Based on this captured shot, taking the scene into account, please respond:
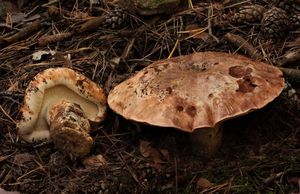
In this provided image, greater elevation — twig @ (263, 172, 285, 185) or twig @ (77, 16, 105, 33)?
twig @ (77, 16, 105, 33)

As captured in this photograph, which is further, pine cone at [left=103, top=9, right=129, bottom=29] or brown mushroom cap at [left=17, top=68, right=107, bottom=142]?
pine cone at [left=103, top=9, right=129, bottom=29]

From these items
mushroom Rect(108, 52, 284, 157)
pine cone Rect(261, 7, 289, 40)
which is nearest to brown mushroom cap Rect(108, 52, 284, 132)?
mushroom Rect(108, 52, 284, 157)

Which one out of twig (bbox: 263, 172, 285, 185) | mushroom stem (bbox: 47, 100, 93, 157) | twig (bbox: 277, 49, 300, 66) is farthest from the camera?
twig (bbox: 277, 49, 300, 66)

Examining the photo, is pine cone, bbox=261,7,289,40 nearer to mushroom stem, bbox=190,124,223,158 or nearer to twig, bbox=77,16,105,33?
mushroom stem, bbox=190,124,223,158

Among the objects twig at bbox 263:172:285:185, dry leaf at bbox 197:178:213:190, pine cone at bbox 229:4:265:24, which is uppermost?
pine cone at bbox 229:4:265:24

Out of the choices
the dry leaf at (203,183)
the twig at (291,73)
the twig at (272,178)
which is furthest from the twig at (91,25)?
the twig at (272,178)

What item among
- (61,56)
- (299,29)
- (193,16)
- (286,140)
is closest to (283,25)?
(299,29)

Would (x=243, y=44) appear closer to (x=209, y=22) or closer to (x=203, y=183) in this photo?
(x=209, y=22)

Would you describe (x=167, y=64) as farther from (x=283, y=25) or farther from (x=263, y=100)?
(x=283, y=25)
